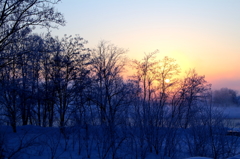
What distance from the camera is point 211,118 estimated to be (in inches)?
535

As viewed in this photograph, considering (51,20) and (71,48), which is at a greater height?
(71,48)

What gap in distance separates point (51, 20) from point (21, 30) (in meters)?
1.51

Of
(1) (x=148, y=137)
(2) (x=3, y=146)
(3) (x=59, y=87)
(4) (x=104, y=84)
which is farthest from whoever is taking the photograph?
(4) (x=104, y=84)

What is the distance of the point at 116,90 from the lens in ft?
78.4

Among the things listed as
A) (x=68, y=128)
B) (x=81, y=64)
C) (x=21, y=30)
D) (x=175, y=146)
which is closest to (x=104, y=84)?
(x=81, y=64)

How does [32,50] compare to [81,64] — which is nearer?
[32,50]

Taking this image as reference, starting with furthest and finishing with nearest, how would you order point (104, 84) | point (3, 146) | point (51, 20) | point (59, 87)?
1. point (104, 84)
2. point (59, 87)
3. point (51, 20)
4. point (3, 146)

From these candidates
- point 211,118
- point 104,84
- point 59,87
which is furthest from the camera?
point 104,84

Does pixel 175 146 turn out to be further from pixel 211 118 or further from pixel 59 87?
pixel 59 87

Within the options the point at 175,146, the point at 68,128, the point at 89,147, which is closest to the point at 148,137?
the point at 175,146

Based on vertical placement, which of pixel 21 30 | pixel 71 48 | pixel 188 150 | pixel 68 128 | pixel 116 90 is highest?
pixel 71 48

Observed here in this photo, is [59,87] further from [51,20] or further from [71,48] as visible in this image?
[51,20]

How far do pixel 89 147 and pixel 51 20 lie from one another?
887 centimetres

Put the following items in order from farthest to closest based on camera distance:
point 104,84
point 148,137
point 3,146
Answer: point 104,84
point 148,137
point 3,146
